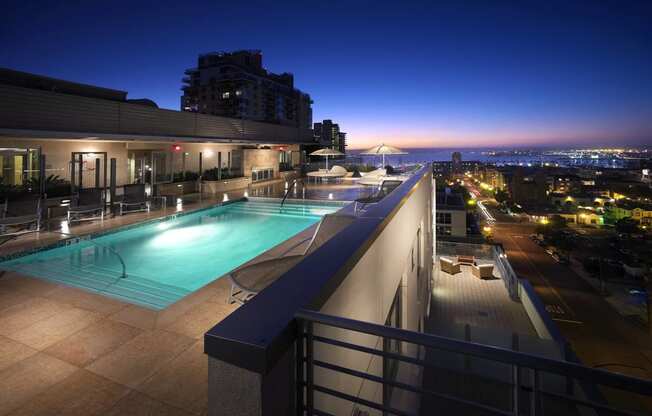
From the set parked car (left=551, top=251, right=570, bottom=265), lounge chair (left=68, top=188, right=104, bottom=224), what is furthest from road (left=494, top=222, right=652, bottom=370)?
lounge chair (left=68, top=188, right=104, bottom=224)

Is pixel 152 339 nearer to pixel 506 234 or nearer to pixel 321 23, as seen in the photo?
pixel 321 23

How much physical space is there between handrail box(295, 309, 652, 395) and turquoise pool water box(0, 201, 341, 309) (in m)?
3.68

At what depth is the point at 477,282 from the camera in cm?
1775

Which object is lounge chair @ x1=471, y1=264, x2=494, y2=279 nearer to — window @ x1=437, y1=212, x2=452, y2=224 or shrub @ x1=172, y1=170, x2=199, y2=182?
shrub @ x1=172, y1=170, x2=199, y2=182

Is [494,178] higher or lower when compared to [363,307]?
higher

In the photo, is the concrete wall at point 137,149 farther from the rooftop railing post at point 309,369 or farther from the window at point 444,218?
the window at point 444,218

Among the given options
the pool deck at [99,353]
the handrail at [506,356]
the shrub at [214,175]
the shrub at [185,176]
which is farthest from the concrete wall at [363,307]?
the shrub at [214,175]

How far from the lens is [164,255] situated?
670cm

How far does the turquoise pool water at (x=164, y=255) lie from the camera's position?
4809 mm

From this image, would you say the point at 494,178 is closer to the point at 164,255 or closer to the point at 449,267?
the point at 449,267

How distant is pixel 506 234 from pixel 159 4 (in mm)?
68825

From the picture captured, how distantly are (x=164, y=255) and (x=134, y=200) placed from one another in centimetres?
424

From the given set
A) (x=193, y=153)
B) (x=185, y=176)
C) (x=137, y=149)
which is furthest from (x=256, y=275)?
(x=193, y=153)

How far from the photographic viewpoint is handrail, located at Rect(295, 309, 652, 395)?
0.85 m
